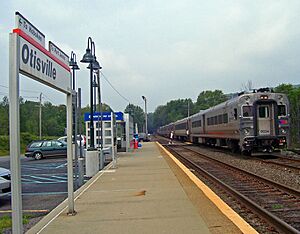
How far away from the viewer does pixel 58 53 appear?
6109 millimetres

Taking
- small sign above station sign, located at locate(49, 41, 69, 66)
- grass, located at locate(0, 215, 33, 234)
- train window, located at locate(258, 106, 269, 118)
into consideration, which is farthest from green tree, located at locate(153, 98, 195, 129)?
small sign above station sign, located at locate(49, 41, 69, 66)

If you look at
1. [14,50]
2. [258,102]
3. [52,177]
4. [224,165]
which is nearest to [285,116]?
[258,102]

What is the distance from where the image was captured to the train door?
19.3 meters

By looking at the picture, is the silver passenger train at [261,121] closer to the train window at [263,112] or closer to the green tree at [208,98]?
the train window at [263,112]

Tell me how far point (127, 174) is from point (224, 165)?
554 cm

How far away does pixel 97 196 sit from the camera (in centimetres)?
876

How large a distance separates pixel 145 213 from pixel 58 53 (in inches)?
120

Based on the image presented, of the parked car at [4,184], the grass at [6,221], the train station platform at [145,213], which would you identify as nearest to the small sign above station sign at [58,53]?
the train station platform at [145,213]

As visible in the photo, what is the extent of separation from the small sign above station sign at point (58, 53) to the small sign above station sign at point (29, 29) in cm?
49

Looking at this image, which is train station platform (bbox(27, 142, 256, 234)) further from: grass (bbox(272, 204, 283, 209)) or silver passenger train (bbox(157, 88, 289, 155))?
silver passenger train (bbox(157, 88, 289, 155))

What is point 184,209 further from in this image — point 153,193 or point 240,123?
point 240,123

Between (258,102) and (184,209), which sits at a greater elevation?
(258,102)

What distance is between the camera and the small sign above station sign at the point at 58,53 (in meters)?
5.80

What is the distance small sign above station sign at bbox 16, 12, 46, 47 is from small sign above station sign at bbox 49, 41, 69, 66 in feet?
1.62
